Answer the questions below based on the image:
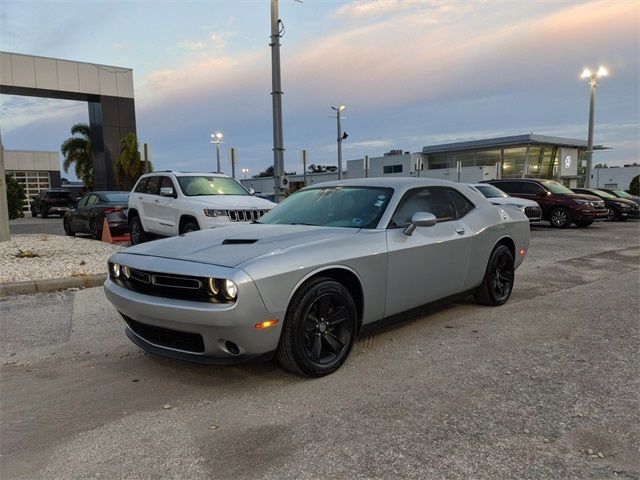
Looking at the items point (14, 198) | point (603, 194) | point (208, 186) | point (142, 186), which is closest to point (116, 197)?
point (142, 186)

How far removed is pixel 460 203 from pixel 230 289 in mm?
3118

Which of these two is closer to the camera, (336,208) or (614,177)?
(336,208)

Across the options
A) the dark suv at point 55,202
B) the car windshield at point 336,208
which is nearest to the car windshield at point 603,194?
the car windshield at point 336,208

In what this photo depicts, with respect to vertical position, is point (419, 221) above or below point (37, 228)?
above

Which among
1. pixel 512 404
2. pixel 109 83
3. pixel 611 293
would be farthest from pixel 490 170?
pixel 512 404

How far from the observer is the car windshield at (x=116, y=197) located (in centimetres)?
1321

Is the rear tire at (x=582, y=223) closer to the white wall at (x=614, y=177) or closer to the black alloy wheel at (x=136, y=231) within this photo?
the black alloy wheel at (x=136, y=231)

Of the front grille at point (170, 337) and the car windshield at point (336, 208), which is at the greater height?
the car windshield at point (336, 208)

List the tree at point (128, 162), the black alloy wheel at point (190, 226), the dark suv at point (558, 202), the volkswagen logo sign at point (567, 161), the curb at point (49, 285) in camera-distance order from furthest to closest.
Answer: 1. the volkswagen logo sign at point (567, 161)
2. the tree at point (128, 162)
3. the dark suv at point (558, 202)
4. the black alloy wheel at point (190, 226)
5. the curb at point (49, 285)

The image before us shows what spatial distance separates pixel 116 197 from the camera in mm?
13422

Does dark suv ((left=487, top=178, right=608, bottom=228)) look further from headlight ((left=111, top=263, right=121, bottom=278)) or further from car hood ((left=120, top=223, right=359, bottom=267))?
headlight ((left=111, top=263, right=121, bottom=278))

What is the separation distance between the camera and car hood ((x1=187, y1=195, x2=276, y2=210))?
9.36 meters

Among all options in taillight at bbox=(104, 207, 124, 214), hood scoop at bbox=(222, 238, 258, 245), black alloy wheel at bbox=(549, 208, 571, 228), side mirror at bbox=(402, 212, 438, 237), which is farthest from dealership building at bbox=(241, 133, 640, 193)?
hood scoop at bbox=(222, 238, 258, 245)

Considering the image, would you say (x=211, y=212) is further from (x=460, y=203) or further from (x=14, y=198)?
(x=14, y=198)
